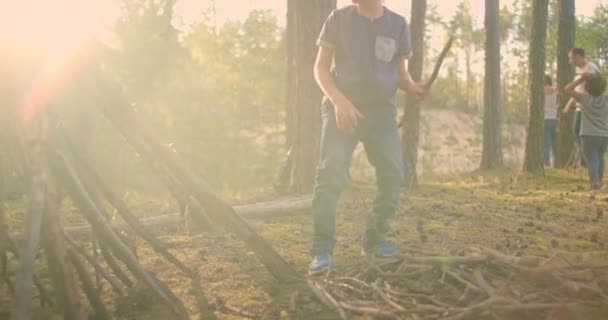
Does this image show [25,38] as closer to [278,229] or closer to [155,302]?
[155,302]

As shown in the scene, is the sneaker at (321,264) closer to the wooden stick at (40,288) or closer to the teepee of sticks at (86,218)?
the teepee of sticks at (86,218)

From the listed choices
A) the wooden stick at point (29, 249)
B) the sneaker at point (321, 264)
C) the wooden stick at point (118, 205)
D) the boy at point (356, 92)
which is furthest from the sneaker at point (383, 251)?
the wooden stick at point (29, 249)

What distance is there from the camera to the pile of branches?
2699 mm

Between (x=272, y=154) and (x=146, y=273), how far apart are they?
12.9 metres

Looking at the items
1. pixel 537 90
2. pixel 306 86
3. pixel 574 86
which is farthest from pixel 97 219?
pixel 537 90

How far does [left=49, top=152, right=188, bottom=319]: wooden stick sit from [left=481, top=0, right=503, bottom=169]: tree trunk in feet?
38.8

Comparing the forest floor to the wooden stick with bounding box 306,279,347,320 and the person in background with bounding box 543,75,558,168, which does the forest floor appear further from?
the person in background with bounding box 543,75,558,168

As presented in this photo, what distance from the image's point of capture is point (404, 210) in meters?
6.35

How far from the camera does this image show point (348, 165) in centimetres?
368

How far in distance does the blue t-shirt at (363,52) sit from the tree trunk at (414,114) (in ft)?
16.6

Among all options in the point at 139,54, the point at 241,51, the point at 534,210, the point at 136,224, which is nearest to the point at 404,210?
the point at 534,210

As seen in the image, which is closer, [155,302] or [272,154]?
[155,302]

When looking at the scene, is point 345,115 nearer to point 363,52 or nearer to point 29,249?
point 363,52

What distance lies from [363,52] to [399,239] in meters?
1.85
